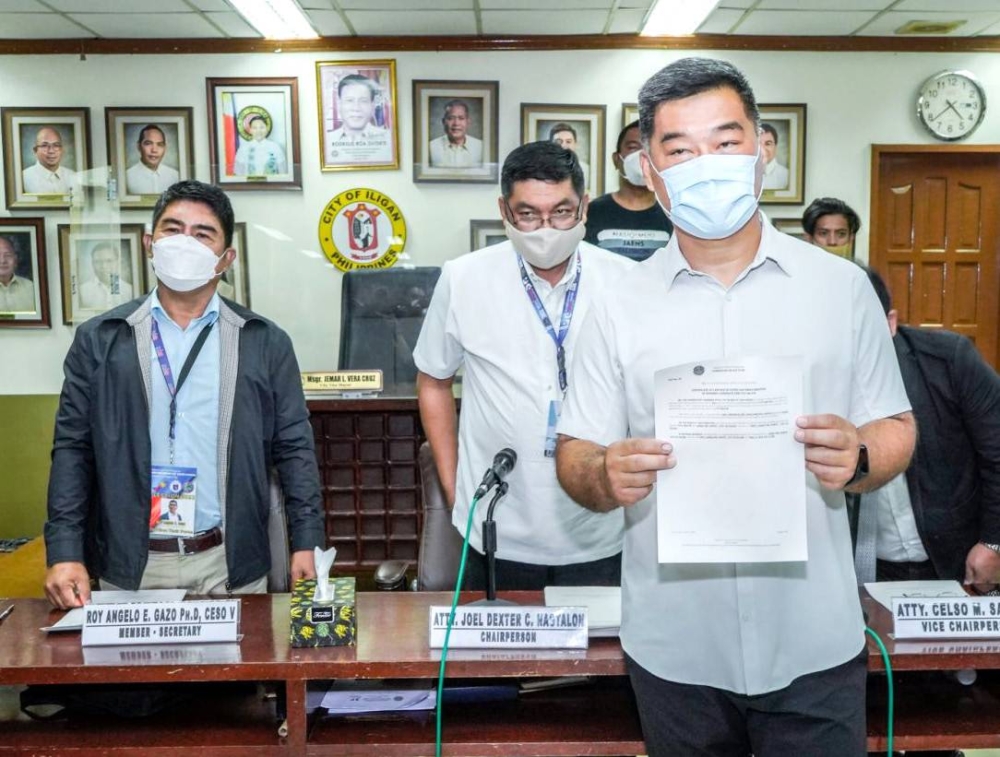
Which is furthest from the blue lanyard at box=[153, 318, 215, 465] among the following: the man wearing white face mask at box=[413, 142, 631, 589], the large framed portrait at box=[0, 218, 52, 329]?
the large framed portrait at box=[0, 218, 52, 329]

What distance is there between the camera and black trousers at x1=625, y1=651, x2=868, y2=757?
110 centimetres

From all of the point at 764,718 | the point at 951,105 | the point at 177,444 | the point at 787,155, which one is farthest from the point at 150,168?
A: the point at 764,718

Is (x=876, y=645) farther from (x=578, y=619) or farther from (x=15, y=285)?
(x=15, y=285)

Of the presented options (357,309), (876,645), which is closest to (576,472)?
(876,645)

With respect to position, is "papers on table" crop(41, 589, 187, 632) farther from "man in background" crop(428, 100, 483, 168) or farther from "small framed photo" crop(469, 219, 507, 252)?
"man in background" crop(428, 100, 483, 168)

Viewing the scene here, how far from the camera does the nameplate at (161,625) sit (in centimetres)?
147

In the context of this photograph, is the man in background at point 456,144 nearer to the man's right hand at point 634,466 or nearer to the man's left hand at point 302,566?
the man's left hand at point 302,566

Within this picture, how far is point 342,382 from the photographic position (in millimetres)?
3863

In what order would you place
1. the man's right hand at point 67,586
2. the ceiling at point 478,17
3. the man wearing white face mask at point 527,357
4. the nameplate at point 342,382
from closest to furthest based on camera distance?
the man's right hand at point 67,586, the man wearing white face mask at point 527,357, the nameplate at point 342,382, the ceiling at point 478,17

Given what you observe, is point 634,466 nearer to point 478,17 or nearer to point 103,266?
point 478,17

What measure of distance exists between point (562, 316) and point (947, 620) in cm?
94

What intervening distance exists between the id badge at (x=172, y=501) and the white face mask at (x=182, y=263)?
0.39m

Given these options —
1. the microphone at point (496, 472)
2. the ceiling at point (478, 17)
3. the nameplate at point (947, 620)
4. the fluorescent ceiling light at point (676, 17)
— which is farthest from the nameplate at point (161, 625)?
the fluorescent ceiling light at point (676, 17)

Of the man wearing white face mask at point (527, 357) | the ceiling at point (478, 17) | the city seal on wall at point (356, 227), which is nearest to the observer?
the man wearing white face mask at point (527, 357)
